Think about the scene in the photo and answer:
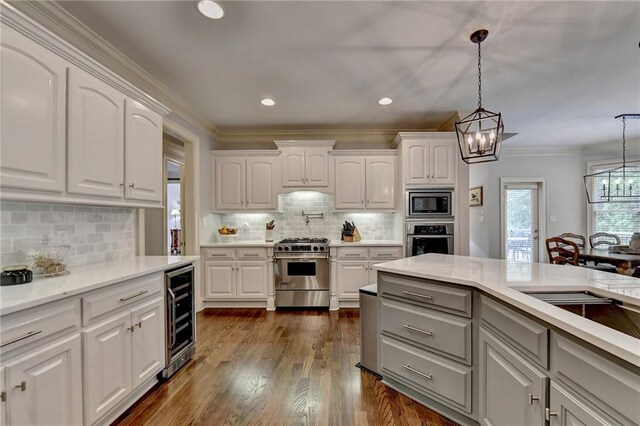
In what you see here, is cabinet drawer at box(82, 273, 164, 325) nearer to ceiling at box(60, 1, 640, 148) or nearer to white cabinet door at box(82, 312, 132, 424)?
white cabinet door at box(82, 312, 132, 424)

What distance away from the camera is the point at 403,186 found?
153 inches

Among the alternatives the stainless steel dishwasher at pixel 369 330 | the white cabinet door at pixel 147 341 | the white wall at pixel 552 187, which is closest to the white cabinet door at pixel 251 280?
the white cabinet door at pixel 147 341

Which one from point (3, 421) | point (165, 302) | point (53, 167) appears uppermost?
point (53, 167)

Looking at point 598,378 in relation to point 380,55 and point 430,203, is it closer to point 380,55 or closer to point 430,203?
point 380,55

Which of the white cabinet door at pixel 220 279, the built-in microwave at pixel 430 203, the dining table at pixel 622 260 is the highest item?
the built-in microwave at pixel 430 203

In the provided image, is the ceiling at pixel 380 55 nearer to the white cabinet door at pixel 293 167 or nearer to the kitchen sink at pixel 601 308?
the white cabinet door at pixel 293 167

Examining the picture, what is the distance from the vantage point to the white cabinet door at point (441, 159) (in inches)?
150

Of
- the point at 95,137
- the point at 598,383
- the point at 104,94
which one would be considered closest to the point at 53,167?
the point at 95,137

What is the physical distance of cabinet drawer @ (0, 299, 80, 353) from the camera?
3.66ft

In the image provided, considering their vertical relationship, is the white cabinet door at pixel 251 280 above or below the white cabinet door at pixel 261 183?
below

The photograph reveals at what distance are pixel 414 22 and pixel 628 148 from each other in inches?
235

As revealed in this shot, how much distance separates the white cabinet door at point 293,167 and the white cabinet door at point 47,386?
3.09 metres

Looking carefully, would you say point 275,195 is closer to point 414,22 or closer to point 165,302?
point 165,302

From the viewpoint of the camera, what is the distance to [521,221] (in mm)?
5973
